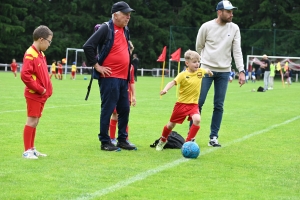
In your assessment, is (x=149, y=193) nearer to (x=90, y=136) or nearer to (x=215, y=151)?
(x=215, y=151)

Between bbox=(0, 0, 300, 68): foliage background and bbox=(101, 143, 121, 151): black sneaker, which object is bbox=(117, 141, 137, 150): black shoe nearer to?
bbox=(101, 143, 121, 151): black sneaker

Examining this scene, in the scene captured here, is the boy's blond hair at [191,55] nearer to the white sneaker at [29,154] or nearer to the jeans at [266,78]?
the white sneaker at [29,154]

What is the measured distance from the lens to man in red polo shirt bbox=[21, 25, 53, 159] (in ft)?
27.4

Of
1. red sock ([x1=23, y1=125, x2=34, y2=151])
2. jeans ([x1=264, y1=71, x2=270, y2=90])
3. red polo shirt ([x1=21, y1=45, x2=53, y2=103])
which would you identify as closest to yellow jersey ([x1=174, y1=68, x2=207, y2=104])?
red polo shirt ([x1=21, y1=45, x2=53, y2=103])

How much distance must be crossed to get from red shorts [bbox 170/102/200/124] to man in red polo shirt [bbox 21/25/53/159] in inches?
76.9

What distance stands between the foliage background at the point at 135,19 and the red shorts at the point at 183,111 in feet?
181

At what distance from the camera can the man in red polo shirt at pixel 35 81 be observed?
8359 mm

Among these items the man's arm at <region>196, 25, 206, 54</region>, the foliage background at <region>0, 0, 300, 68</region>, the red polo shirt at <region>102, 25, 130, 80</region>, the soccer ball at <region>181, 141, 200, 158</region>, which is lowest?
the soccer ball at <region>181, 141, 200, 158</region>

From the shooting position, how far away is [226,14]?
1027 cm

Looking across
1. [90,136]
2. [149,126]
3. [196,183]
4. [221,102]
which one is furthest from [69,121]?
[196,183]

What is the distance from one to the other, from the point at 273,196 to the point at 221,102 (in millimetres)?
4170

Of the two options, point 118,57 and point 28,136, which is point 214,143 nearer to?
point 118,57

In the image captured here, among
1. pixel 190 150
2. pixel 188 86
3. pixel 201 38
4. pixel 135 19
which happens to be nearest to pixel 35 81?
pixel 190 150

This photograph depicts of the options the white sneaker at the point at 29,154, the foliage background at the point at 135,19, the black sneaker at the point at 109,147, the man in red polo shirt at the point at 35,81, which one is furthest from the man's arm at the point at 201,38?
the foliage background at the point at 135,19
